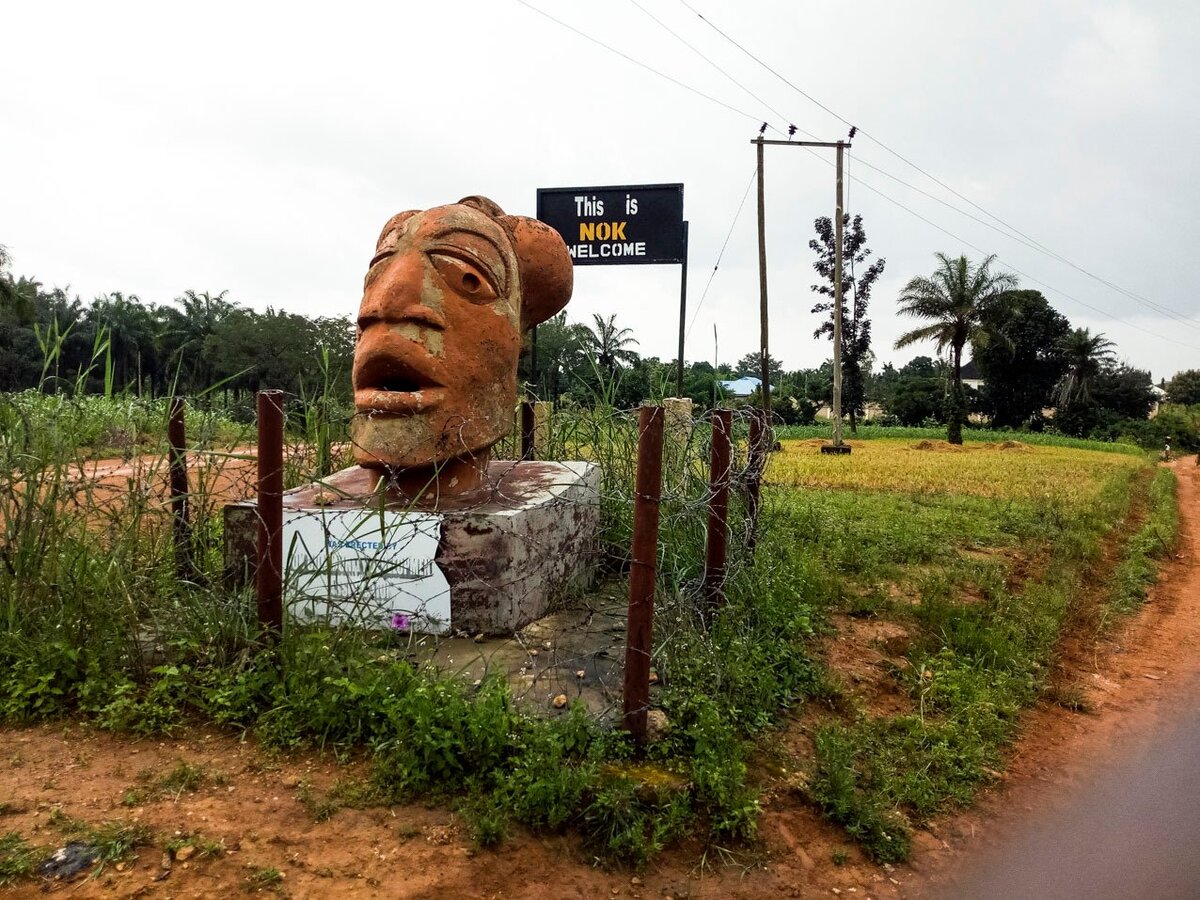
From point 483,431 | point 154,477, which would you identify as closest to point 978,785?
point 483,431

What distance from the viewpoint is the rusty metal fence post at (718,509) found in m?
3.64

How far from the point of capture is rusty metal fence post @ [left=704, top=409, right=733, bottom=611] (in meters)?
3.64

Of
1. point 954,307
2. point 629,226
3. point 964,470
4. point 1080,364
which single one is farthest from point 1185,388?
point 629,226

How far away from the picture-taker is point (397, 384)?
13.9 feet

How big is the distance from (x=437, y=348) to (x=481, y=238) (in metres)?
0.73

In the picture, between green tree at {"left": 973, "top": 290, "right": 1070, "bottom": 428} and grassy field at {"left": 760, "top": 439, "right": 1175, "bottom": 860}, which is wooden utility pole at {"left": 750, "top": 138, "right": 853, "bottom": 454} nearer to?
grassy field at {"left": 760, "top": 439, "right": 1175, "bottom": 860}

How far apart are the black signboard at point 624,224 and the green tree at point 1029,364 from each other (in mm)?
27886

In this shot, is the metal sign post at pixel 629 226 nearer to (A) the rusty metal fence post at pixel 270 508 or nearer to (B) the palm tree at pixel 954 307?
(A) the rusty metal fence post at pixel 270 508

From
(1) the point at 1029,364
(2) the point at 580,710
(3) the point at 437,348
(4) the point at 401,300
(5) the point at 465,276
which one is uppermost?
(1) the point at 1029,364

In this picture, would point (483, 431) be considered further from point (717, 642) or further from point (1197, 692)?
point (1197, 692)

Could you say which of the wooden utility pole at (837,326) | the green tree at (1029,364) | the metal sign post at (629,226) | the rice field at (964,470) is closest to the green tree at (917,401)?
the green tree at (1029,364)

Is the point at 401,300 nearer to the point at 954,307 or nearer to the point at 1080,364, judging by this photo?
the point at 954,307

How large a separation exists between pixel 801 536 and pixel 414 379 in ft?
13.3

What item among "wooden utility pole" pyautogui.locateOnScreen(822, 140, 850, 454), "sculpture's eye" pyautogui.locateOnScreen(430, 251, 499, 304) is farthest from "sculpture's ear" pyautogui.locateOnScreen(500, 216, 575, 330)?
"wooden utility pole" pyautogui.locateOnScreen(822, 140, 850, 454)
